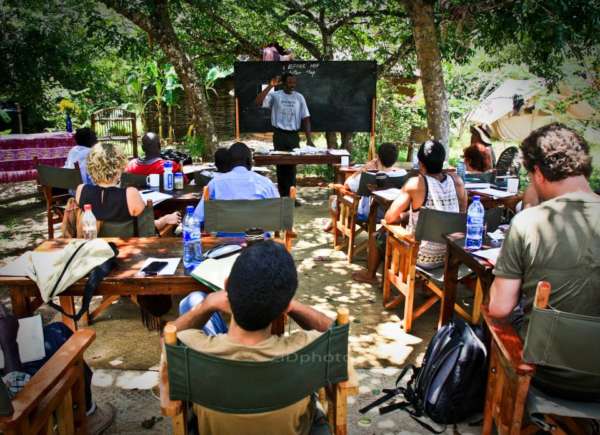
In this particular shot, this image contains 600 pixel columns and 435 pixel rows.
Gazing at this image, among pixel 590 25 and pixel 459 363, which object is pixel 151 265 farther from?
pixel 590 25

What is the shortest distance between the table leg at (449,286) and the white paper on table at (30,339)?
237cm

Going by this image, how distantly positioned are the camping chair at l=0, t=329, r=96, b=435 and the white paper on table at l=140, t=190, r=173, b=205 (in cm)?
212

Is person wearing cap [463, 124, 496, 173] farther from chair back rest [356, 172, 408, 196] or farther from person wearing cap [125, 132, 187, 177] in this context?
person wearing cap [125, 132, 187, 177]

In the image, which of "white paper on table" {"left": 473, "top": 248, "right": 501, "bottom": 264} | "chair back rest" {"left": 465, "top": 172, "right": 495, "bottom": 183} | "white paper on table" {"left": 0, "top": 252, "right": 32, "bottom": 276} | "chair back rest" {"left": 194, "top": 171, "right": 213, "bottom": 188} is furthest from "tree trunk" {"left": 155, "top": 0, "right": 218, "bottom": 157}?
"white paper on table" {"left": 473, "top": 248, "right": 501, "bottom": 264}

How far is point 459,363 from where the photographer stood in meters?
2.66

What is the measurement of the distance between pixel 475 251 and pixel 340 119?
6246 mm

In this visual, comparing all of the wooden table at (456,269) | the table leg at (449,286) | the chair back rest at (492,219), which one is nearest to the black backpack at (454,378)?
the wooden table at (456,269)

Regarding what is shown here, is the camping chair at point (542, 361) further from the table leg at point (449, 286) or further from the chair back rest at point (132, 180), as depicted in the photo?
the chair back rest at point (132, 180)

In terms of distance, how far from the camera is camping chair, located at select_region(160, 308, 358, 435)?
149 centimetres

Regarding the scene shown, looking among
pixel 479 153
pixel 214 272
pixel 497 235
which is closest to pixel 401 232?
pixel 497 235

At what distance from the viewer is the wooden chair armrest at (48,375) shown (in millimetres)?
1677

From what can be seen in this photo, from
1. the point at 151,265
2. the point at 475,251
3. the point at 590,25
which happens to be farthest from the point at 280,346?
the point at 590,25

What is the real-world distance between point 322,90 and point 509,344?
719 centimetres

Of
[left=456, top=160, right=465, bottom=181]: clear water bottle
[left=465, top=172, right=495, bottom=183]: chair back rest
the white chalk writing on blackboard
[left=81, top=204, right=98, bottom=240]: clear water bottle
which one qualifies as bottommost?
[left=81, top=204, right=98, bottom=240]: clear water bottle
